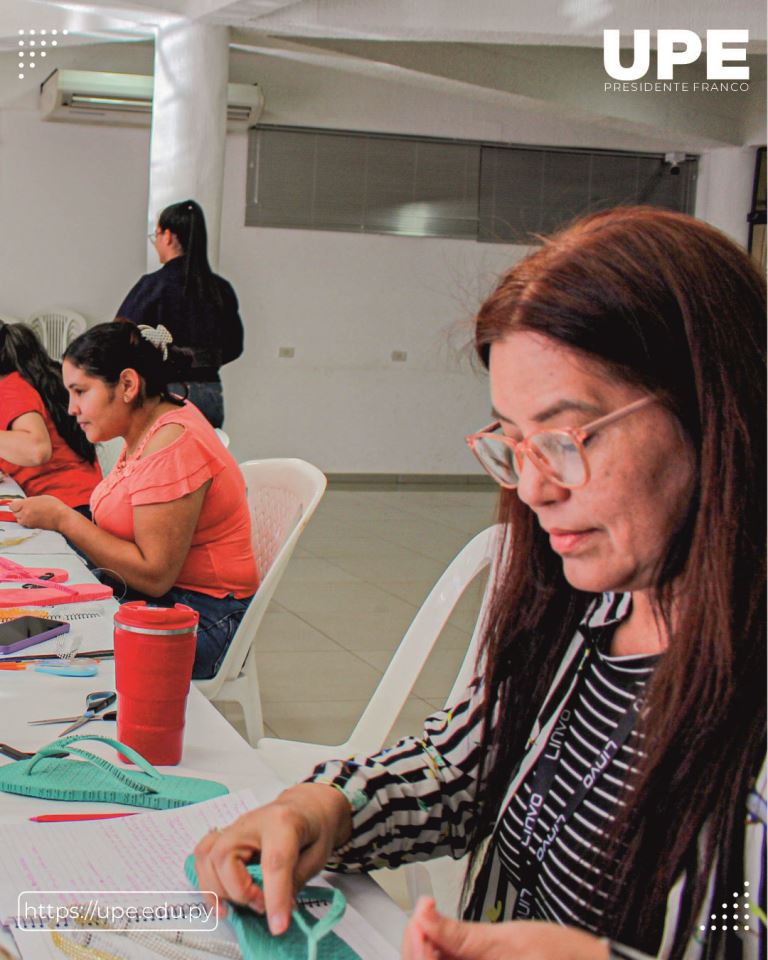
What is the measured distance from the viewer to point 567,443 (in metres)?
0.92

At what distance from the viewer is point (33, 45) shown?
266 inches

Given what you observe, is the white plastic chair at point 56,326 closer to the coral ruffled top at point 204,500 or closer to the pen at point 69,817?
the coral ruffled top at point 204,500

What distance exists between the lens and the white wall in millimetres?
7254

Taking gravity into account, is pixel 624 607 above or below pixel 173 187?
below

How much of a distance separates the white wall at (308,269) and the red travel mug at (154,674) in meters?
6.35

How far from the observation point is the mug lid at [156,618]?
123cm

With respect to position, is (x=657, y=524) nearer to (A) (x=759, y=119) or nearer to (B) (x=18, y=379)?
(B) (x=18, y=379)

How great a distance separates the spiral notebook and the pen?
14 mm

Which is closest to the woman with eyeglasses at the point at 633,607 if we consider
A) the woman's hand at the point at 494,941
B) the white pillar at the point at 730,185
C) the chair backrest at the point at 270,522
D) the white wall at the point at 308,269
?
the woman's hand at the point at 494,941

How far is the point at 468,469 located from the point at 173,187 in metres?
3.58

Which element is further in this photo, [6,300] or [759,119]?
[759,119]

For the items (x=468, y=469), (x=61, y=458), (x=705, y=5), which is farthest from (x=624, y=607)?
(x=468, y=469)

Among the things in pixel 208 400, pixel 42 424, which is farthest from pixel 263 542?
pixel 208 400

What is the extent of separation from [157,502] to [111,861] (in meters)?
1.43
